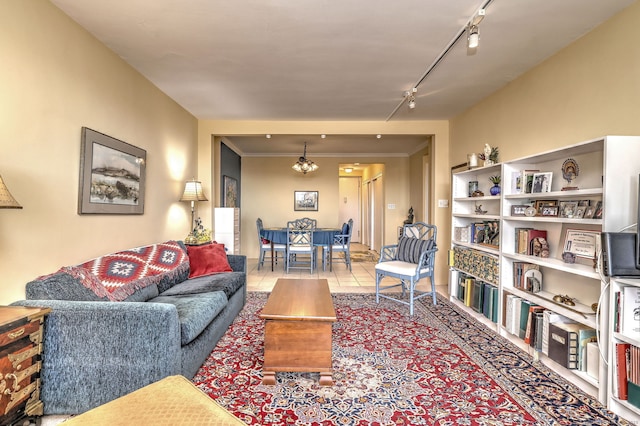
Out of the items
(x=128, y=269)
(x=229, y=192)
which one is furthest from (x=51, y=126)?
(x=229, y=192)

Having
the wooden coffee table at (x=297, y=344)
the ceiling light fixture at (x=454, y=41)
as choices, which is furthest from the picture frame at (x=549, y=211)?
the wooden coffee table at (x=297, y=344)

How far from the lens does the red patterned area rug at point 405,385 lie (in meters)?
1.80

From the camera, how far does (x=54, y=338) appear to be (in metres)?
1.74

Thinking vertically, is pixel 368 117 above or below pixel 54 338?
above

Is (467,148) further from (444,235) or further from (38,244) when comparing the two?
(38,244)

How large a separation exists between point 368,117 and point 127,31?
3205mm

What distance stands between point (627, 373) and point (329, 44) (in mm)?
3005

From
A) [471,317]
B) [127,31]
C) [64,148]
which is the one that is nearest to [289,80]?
[127,31]

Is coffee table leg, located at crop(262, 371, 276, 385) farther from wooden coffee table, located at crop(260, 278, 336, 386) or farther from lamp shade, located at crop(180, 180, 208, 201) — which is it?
lamp shade, located at crop(180, 180, 208, 201)

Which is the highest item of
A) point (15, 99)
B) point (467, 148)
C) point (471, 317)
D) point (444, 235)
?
point (467, 148)

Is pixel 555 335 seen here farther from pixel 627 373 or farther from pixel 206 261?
pixel 206 261

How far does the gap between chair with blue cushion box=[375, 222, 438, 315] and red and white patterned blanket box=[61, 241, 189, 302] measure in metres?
2.36

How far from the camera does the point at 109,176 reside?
2.80m

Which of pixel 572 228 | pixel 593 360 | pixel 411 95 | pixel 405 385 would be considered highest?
pixel 411 95
